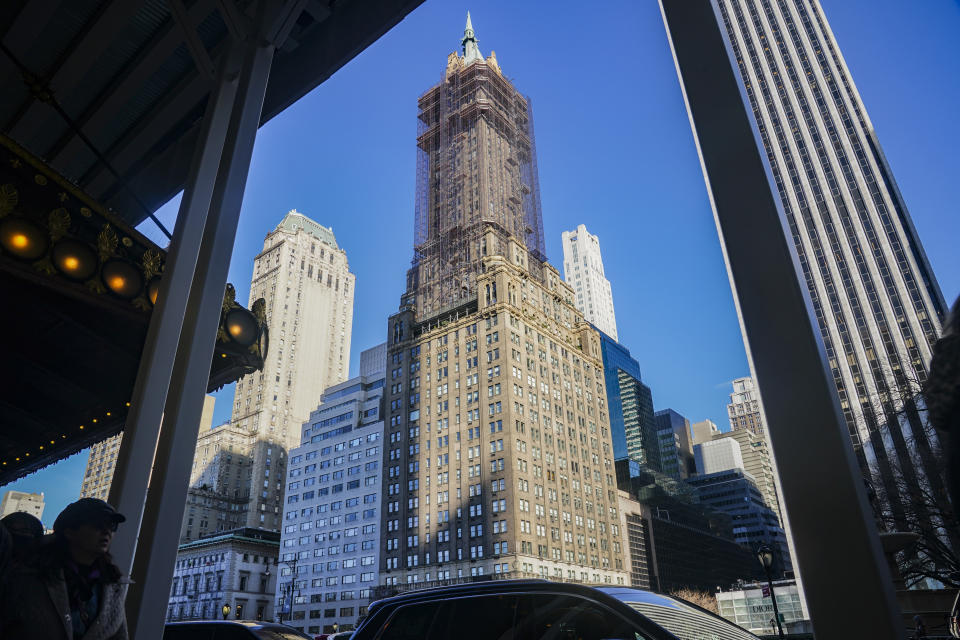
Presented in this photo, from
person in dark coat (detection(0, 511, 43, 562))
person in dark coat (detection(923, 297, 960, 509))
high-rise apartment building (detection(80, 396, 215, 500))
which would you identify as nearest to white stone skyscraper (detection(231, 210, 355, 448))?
high-rise apartment building (detection(80, 396, 215, 500))

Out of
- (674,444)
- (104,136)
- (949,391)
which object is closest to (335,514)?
(104,136)

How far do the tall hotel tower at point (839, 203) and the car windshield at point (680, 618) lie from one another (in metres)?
57.6

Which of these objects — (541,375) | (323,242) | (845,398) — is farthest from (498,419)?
(323,242)

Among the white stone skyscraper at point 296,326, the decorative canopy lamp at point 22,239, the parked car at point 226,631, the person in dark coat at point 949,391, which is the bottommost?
the parked car at point 226,631

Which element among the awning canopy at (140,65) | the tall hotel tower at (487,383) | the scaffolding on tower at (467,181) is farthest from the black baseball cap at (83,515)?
the scaffolding on tower at (467,181)

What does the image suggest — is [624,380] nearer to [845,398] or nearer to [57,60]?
[845,398]

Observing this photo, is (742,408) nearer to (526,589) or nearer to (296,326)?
(296,326)

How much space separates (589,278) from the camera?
173 meters

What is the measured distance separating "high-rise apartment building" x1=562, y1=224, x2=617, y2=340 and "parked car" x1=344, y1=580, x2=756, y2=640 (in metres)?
165

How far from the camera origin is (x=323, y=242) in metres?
136

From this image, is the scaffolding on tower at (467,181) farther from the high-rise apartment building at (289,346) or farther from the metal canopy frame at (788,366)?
the metal canopy frame at (788,366)

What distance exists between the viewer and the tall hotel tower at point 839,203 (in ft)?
215

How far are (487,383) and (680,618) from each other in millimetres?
67186

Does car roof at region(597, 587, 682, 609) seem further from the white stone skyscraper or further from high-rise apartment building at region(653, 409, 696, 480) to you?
high-rise apartment building at region(653, 409, 696, 480)
